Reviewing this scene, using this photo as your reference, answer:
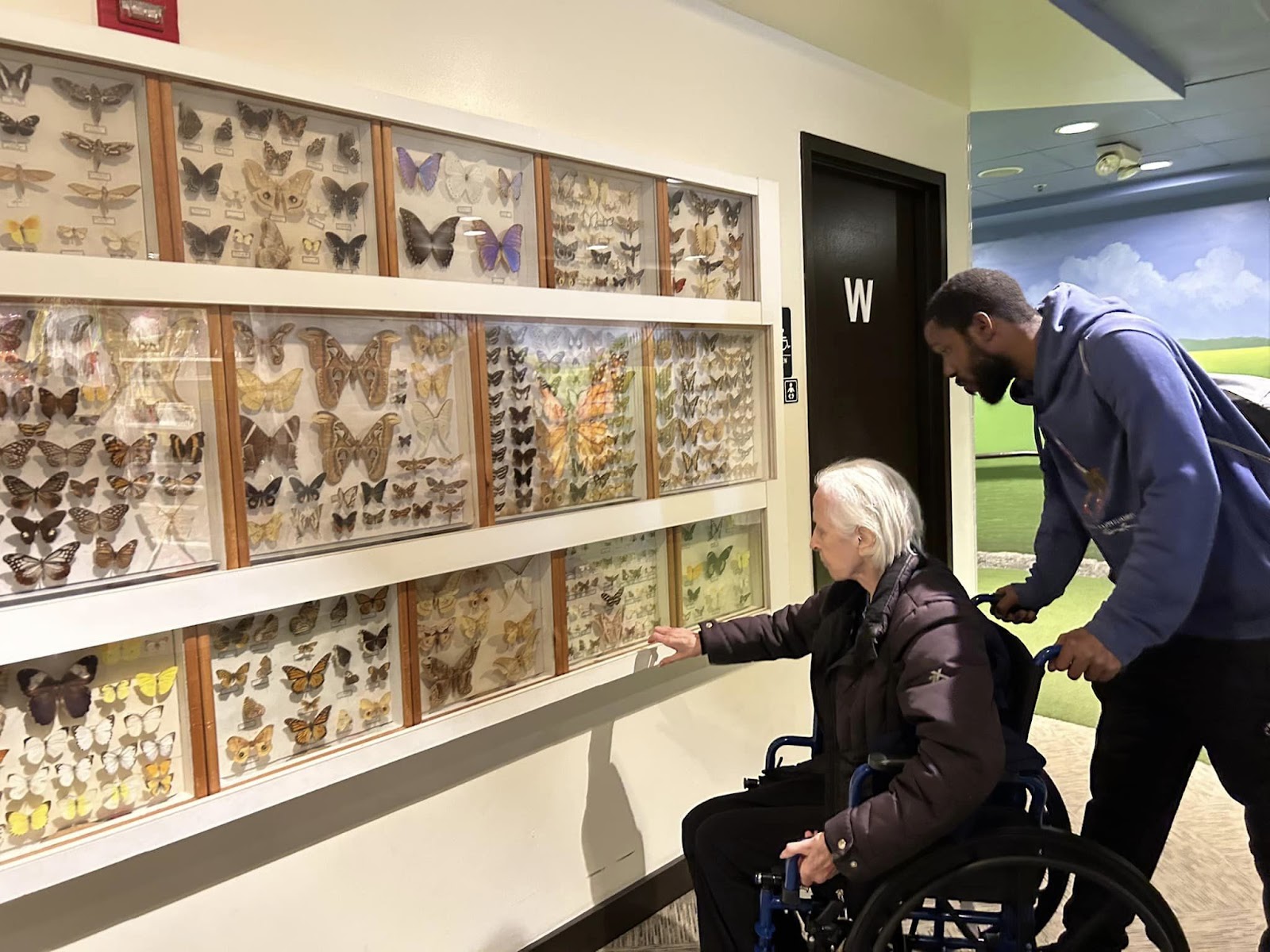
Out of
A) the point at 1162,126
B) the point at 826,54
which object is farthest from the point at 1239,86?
the point at 826,54

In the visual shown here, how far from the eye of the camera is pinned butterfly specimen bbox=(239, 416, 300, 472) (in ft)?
5.34

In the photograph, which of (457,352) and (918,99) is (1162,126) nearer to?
(918,99)

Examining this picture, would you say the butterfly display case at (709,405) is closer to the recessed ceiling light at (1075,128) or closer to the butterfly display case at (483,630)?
the butterfly display case at (483,630)

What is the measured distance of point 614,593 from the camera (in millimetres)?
2295

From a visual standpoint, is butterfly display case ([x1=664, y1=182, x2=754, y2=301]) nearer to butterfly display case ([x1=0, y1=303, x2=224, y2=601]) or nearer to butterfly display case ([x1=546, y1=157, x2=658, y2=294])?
butterfly display case ([x1=546, y1=157, x2=658, y2=294])

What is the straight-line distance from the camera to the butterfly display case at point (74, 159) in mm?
1367

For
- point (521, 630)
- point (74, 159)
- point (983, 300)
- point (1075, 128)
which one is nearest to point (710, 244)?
point (983, 300)

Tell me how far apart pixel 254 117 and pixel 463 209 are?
1.48 ft

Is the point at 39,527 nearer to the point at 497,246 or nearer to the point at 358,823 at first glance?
the point at 358,823

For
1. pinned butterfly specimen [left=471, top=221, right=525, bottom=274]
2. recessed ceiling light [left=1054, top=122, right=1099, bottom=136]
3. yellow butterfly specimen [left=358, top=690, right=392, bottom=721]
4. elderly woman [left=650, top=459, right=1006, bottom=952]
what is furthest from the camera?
recessed ceiling light [left=1054, top=122, right=1099, bottom=136]

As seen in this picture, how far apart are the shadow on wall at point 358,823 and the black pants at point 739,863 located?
547 mm

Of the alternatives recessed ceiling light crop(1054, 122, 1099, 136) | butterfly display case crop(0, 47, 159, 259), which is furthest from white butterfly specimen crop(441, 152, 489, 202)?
recessed ceiling light crop(1054, 122, 1099, 136)

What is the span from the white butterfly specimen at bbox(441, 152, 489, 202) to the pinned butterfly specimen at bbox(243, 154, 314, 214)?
0.30 m

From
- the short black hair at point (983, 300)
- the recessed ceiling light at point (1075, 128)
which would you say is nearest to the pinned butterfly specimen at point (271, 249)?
the short black hair at point (983, 300)
